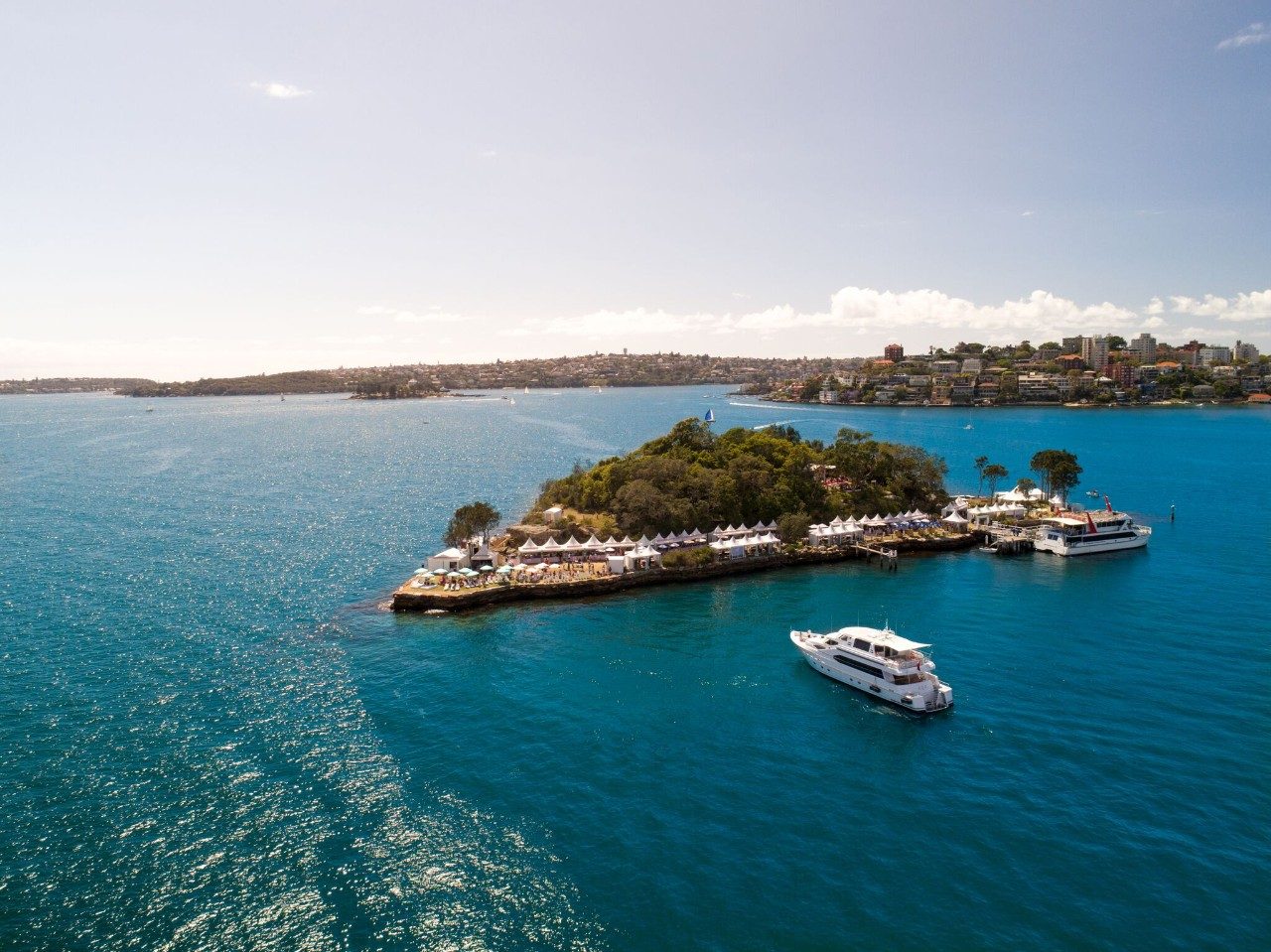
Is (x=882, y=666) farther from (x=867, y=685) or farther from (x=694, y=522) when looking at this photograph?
(x=694, y=522)

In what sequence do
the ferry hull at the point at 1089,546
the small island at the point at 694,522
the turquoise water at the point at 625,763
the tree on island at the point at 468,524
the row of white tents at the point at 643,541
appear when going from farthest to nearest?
the ferry hull at the point at 1089,546
the tree on island at the point at 468,524
the row of white tents at the point at 643,541
the small island at the point at 694,522
the turquoise water at the point at 625,763

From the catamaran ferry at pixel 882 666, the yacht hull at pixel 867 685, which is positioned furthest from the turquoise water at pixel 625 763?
the catamaran ferry at pixel 882 666

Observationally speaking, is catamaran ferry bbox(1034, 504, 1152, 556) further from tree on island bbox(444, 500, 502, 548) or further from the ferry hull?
tree on island bbox(444, 500, 502, 548)

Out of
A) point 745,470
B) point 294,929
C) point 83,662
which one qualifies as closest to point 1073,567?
point 745,470

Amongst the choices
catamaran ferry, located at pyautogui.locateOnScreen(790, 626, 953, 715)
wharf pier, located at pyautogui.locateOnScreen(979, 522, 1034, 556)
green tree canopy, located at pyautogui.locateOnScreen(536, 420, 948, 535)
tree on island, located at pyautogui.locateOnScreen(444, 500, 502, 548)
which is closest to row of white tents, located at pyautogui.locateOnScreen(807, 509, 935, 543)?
green tree canopy, located at pyautogui.locateOnScreen(536, 420, 948, 535)

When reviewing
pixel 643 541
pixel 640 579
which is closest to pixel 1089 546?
pixel 643 541

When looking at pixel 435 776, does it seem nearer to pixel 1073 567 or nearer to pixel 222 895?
pixel 222 895

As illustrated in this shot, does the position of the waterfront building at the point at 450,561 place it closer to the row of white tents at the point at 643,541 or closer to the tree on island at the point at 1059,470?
the row of white tents at the point at 643,541
